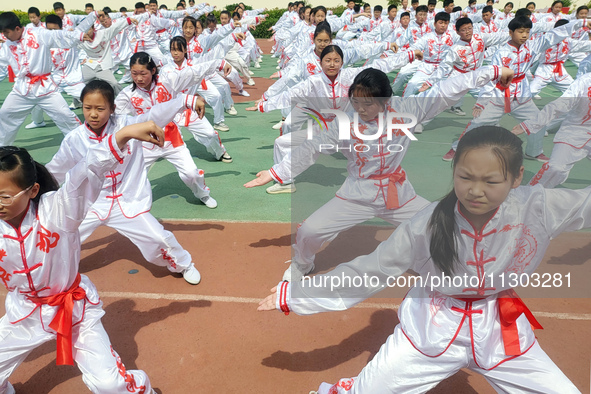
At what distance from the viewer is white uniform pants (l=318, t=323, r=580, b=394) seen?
217cm

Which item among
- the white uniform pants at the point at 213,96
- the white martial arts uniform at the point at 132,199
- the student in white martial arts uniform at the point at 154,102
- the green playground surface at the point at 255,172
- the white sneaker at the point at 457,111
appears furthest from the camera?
the white sneaker at the point at 457,111

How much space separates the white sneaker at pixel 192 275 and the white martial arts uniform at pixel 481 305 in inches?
81.0

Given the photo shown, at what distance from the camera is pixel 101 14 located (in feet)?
40.8

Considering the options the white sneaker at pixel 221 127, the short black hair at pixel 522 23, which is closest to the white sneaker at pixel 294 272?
the short black hair at pixel 522 23

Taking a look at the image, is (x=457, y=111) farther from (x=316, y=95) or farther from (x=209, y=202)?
(x=209, y=202)

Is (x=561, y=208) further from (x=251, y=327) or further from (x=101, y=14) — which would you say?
(x=101, y=14)

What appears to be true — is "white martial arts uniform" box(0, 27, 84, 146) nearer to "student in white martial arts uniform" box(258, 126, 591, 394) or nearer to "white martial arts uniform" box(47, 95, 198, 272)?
"white martial arts uniform" box(47, 95, 198, 272)

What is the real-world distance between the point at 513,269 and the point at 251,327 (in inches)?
77.2

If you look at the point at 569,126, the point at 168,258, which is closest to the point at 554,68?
the point at 569,126

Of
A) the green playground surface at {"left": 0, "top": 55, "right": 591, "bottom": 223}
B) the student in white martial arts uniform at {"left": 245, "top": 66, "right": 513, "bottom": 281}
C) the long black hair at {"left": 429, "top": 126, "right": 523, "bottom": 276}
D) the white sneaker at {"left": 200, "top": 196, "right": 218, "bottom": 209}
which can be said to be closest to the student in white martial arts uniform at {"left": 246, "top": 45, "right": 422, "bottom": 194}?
the green playground surface at {"left": 0, "top": 55, "right": 591, "bottom": 223}

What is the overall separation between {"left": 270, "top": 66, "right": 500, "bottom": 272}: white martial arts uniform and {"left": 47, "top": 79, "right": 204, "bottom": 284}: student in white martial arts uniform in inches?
39.1

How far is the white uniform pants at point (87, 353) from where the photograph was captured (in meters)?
2.52

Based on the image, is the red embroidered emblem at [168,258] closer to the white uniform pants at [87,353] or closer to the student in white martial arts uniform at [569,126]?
the white uniform pants at [87,353]

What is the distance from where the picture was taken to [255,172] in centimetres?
693
